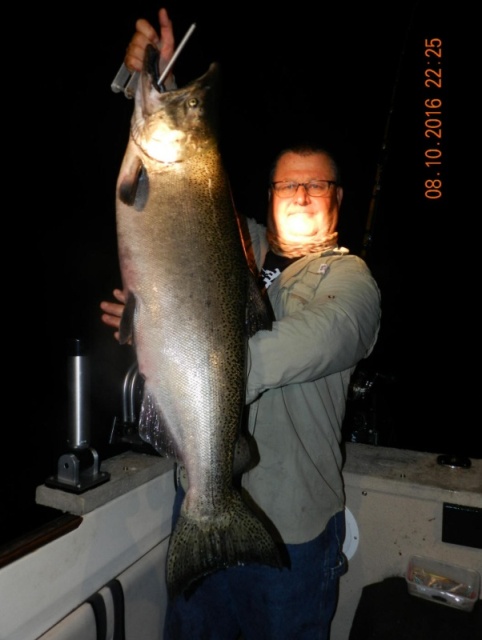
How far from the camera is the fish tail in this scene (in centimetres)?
165

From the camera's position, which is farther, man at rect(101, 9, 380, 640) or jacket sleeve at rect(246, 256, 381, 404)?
man at rect(101, 9, 380, 640)

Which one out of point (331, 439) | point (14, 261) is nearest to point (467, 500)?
point (331, 439)

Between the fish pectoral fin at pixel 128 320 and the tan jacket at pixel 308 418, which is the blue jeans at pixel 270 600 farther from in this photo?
the fish pectoral fin at pixel 128 320

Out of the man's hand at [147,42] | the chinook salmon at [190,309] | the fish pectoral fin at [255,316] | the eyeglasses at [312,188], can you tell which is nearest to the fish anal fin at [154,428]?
the chinook salmon at [190,309]

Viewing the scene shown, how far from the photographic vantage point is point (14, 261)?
35.3ft

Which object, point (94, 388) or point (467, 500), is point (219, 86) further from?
point (94, 388)

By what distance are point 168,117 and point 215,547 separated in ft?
5.10

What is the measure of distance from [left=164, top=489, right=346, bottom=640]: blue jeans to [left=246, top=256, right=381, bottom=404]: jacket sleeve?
2.91 feet

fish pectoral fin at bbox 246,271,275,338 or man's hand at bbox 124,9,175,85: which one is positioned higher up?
man's hand at bbox 124,9,175,85

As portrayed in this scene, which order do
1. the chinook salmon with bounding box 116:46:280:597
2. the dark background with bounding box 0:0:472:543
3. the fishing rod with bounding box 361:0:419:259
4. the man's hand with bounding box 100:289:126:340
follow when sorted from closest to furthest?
the chinook salmon with bounding box 116:46:280:597 → the man's hand with bounding box 100:289:126:340 → the fishing rod with bounding box 361:0:419:259 → the dark background with bounding box 0:0:472:543

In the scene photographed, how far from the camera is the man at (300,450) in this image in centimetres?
185

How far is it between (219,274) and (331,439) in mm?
1023

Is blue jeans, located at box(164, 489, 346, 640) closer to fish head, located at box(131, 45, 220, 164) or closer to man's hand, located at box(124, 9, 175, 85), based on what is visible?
fish head, located at box(131, 45, 220, 164)

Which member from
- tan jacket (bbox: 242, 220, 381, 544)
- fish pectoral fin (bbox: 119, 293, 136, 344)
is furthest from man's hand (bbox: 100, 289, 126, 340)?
tan jacket (bbox: 242, 220, 381, 544)
